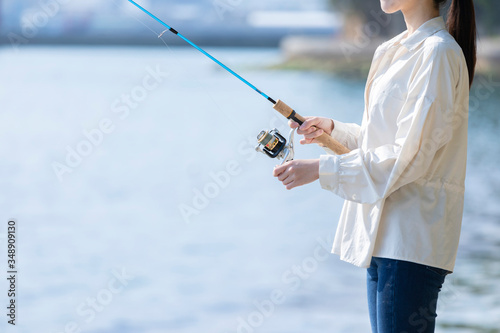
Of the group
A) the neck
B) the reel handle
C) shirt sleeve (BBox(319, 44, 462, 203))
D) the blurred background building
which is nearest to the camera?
shirt sleeve (BBox(319, 44, 462, 203))

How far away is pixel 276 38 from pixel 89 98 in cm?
366

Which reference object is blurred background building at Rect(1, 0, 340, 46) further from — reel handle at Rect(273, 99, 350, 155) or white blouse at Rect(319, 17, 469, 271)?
white blouse at Rect(319, 17, 469, 271)

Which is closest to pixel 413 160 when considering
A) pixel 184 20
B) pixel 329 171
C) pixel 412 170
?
pixel 412 170

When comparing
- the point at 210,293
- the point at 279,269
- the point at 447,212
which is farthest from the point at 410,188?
the point at 279,269

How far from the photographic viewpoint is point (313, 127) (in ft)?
4.52

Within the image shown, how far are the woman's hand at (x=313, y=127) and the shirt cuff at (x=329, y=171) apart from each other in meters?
0.20

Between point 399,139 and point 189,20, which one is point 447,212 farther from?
point 189,20

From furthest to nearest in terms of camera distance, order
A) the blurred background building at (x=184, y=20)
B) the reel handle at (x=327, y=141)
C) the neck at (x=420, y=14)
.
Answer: the blurred background building at (x=184, y=20) < the reel handle at (x=327, y=141) < the neck at (x=420, y=14)

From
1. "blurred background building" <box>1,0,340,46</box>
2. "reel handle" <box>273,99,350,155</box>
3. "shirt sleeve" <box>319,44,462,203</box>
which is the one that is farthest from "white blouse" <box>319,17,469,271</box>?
"blurred background building" <box>1,0,340,46</box>

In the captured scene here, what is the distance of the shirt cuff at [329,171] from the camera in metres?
1.17

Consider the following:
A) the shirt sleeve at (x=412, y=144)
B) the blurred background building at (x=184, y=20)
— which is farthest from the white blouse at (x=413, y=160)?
the blurred background building at (x=184, y=20)

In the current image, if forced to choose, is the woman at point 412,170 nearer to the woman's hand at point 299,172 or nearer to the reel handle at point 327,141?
the woman's hand at point 299,172

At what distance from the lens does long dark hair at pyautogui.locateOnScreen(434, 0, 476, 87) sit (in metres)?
1.22

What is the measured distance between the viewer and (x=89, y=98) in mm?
12469
